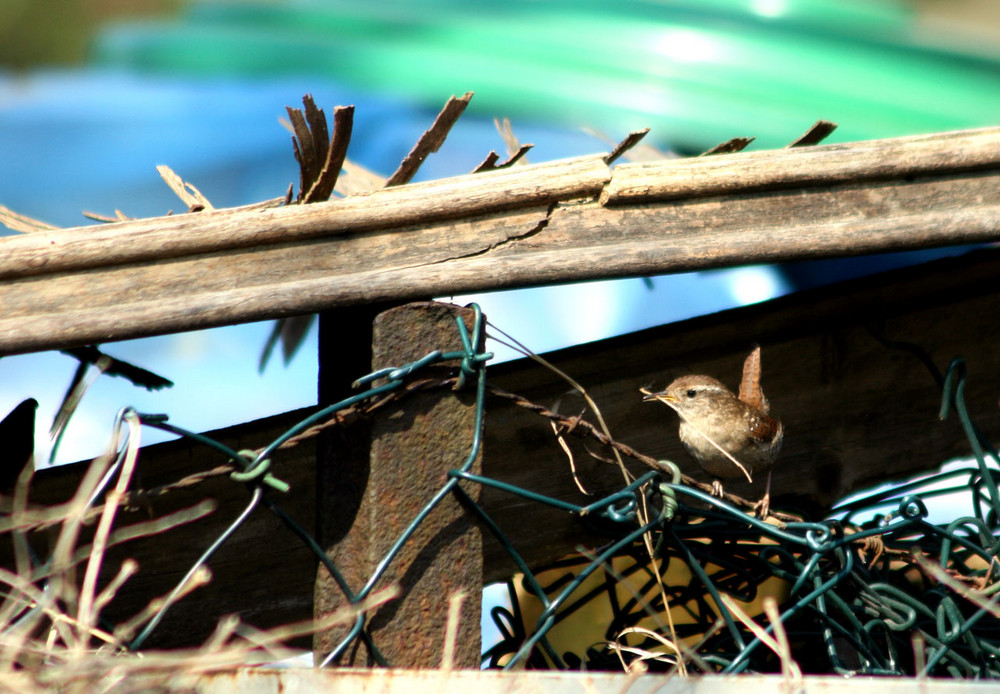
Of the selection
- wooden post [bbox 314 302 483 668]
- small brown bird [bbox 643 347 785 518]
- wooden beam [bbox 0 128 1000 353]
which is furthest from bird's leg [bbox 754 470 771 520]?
wooden post [bbox 314 302 483 668]

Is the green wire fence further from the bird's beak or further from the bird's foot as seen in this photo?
the bird's beak

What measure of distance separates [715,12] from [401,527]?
3501mm

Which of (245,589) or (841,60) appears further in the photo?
(841,60)

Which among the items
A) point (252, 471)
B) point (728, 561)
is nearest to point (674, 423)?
point (728, 561)

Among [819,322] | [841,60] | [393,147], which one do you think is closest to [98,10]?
[393,147]

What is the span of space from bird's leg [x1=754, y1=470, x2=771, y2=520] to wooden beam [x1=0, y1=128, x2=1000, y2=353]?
23.4 inches

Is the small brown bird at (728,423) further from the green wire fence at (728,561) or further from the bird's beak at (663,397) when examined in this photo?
the green wire fence at (728,561)

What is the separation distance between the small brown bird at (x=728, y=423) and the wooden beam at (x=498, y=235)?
0.46m

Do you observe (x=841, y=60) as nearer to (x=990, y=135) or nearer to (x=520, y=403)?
(x=990, y=135)

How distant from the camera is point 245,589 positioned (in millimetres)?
1764

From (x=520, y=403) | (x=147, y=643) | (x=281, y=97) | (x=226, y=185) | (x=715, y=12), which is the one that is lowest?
(x=147, y=643)

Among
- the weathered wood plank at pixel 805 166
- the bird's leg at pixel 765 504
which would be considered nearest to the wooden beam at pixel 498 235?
the weathered wood plank at pixel 805 166

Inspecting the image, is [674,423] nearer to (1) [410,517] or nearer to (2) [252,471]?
(1) [410,517]

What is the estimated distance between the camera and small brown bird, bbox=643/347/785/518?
1958mm
